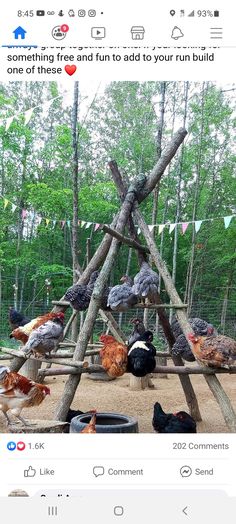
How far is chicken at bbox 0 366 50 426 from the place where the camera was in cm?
255

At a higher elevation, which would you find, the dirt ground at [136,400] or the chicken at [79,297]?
the chicken at [79,297]

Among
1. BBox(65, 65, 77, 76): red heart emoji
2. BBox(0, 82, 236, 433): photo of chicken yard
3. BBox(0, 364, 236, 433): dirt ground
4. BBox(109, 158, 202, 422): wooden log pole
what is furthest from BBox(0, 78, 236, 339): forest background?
BBox(65, 65, 77, 76): red heart emoji

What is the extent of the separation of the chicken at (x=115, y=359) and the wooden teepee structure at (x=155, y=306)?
0.29ft

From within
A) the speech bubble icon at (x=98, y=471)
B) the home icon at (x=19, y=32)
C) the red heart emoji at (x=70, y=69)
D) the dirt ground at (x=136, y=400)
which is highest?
the home icon at (x=19, y=32)

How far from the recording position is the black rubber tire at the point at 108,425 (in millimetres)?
2402

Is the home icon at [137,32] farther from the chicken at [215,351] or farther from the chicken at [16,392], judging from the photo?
the chicken at [16,392]

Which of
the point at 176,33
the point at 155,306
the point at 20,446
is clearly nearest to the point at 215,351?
the point at 155,306

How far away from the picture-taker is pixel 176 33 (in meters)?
1.69

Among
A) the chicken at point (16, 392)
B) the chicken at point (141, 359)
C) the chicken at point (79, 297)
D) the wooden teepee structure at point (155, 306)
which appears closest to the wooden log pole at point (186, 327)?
the wooden teepee structure at point (155, 306)

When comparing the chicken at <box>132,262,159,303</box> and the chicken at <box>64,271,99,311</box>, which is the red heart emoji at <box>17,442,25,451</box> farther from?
the chicken at <box>64,271,99,311</box>

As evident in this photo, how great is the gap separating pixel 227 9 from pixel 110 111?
31.9 feet

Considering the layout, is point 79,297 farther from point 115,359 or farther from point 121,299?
point 115,359

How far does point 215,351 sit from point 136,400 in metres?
2.62

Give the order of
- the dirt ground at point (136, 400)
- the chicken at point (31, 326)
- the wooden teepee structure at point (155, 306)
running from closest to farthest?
the wooden teepee structure at point (155, 306) < the chicken at point (31, 326) < the dirt ground at point (136, 400)
